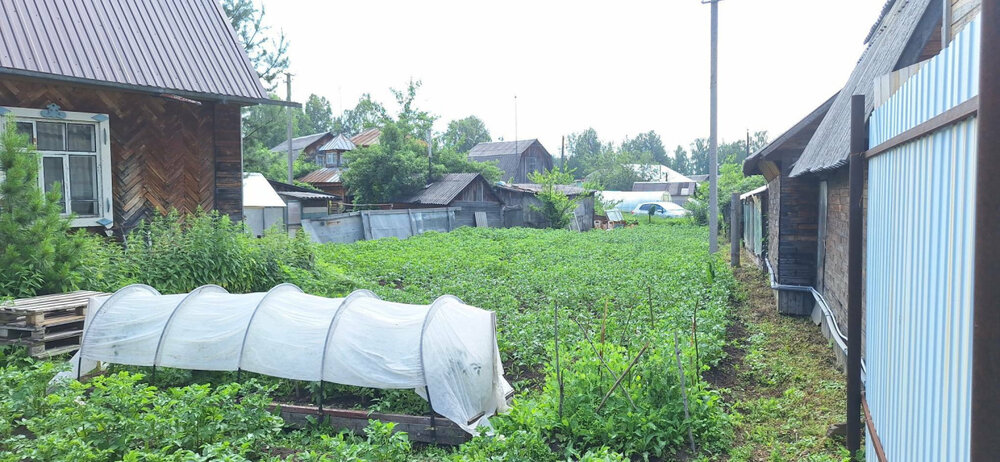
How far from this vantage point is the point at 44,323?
7.30m

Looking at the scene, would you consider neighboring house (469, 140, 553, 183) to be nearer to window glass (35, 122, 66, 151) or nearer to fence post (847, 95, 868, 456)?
window glass (35, 122, 66, 151)

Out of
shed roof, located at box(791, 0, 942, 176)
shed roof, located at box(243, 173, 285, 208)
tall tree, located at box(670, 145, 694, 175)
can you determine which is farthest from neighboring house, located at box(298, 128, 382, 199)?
tall tree, located at box(670, 145, 694, 175)

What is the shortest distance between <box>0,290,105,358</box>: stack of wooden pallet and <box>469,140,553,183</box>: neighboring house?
48.6 metres

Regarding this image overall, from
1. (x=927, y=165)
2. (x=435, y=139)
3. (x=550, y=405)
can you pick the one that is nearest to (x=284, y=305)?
(x=550, y=405)

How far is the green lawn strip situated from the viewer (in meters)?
5.24

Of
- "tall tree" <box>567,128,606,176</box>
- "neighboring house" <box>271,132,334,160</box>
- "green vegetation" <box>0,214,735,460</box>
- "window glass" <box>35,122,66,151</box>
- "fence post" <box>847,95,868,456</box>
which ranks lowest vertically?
"green vegetation" <box>0,214,735,460</box>

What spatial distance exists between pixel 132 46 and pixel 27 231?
3.62 meters

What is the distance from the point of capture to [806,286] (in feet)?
33.4

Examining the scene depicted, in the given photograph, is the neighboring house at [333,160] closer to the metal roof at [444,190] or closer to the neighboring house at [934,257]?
the metal roof at [444,190]

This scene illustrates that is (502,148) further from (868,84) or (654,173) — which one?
(868,84)

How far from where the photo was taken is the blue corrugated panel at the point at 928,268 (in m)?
2.14

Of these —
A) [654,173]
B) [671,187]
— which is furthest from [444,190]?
[654,173]

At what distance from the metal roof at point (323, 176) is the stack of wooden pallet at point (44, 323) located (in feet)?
110

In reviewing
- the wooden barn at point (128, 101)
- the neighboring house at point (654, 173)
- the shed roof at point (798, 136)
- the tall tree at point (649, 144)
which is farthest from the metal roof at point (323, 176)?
the tall tree at point (649, 144)
